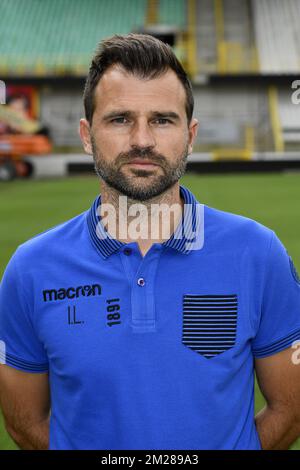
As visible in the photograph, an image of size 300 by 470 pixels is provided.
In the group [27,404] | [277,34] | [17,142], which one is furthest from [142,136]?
[277,34]

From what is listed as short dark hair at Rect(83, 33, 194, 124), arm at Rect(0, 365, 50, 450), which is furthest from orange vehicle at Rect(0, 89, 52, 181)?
short dark hair at Rect(83, 33, 194, 124)

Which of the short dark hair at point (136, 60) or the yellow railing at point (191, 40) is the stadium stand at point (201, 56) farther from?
the short dark hair at point (136, 60)

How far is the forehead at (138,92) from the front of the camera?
152cm

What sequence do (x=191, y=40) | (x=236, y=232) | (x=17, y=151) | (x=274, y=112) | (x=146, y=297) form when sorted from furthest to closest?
(x=191, y=40) < (x=274, y=112) < (x=17, y=151) < (x=236, y=232) < (x=146, y=297)

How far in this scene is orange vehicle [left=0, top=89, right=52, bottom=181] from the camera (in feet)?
61.7

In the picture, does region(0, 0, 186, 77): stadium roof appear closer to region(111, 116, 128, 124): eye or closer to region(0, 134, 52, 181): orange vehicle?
region(0, 134, 52, 181): orange vehicle

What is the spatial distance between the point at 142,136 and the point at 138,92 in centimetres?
10

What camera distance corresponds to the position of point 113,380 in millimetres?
1482

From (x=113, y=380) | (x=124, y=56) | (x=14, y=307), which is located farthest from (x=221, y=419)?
(x=124, y=56)

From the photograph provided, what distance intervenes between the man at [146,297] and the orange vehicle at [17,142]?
17411 mm

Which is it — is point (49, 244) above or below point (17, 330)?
above

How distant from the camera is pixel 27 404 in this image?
5.63 feet

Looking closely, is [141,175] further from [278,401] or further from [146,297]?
[278,401]

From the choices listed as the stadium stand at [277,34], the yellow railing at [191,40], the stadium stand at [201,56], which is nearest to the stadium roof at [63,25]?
the stadium stand at [201,56]
